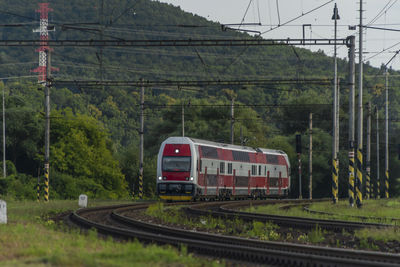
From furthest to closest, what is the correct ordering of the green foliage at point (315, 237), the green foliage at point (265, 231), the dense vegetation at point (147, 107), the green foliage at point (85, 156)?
the dense vegetation at point (147, 107) → the green foliage at point (85, 156) → the green foliage at point (265, 231) → the green foliage at point (315, 237)

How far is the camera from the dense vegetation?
72.2 metres

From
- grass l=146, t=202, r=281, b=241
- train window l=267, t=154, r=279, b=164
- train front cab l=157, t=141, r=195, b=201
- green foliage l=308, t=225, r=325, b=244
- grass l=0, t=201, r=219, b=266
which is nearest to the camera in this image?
grass l=0, t=201, r=219, b=266

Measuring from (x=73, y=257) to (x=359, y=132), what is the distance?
86.3 ft

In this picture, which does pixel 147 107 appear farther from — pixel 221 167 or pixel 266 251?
pixel 266 251

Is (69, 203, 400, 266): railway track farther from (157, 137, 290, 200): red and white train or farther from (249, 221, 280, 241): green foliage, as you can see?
(157, 137, 290, 200): red and white train

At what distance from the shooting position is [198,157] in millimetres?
42906

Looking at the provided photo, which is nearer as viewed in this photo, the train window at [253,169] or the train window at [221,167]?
the train window at [221,167]

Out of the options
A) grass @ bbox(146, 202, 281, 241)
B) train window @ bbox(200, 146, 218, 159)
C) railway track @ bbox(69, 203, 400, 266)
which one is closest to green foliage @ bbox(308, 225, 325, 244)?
grass @ bbox(146, 202, 281, 241)

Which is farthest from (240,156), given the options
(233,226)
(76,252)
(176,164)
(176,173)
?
(76,252)

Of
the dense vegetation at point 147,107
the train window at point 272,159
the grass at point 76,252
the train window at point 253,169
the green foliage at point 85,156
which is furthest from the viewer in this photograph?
the dense vegetation at point 147,107

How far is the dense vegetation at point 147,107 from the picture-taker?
237 feet

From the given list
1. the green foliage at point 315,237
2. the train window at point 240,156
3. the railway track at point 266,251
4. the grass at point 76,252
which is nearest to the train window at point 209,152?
the train window at point 240,156

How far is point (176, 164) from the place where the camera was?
140 feet

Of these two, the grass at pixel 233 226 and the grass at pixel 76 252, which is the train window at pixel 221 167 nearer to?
the grass at pixel 233 226
